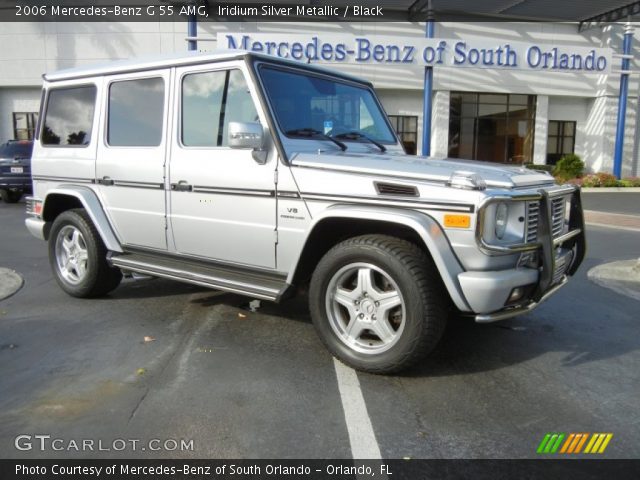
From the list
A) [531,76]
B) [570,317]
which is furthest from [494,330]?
[531,76]

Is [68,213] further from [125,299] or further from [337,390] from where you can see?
[337,390]

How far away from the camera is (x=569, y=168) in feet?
76.4

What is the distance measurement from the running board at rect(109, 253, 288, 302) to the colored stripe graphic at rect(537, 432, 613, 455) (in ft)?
6.28

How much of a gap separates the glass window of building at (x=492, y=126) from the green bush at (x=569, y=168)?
1.83m

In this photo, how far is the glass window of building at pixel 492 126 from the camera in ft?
80.4

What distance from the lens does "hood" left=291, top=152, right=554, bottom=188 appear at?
3301 mm

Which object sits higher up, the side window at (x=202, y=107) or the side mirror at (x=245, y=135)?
the side window at (x=202, y=107)

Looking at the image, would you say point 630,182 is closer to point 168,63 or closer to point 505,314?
point 505,314

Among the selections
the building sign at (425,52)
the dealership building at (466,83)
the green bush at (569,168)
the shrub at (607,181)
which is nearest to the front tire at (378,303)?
the building sign at (425,52)

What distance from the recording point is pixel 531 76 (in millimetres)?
24141

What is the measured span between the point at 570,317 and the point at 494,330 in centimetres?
94

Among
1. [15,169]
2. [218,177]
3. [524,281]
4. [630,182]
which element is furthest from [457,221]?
[630,182]

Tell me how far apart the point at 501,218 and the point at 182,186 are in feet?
8.32

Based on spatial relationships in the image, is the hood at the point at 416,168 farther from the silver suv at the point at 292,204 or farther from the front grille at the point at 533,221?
the front grille at the point at 533,221
